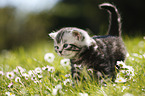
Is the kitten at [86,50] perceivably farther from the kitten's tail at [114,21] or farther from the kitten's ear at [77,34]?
the kitten's tail at [114,21]

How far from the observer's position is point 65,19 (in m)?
8.85

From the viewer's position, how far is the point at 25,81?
2.48m

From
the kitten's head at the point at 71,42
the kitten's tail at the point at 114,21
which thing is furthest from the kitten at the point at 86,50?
the kitten's tail at the point at 114,21

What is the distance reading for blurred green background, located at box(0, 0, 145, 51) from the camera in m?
7.10

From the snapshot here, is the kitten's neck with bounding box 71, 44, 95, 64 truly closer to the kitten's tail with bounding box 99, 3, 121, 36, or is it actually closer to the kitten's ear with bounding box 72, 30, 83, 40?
the kitten's ear with bounding box 72, 30, 83, 40

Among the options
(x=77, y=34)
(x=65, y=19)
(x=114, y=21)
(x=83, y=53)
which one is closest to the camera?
(x=77, y=34)

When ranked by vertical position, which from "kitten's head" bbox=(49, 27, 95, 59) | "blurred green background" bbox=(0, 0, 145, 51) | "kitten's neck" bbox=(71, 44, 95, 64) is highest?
"blurred green background" bbox=(0, 0, 145, 51)

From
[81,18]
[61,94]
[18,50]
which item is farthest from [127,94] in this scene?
[81,18]

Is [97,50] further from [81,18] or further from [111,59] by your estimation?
[81,18]

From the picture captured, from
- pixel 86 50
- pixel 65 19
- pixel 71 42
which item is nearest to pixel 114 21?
pixel 86 50

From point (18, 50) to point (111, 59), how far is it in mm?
2905

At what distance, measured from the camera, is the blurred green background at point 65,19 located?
710cm

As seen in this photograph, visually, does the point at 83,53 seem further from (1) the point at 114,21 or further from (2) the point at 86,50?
(1) the point at 114,21

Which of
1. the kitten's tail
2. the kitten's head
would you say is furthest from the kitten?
the kitten's tail
